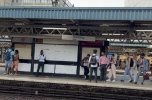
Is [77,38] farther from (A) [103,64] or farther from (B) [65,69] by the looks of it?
(A) [103,64]

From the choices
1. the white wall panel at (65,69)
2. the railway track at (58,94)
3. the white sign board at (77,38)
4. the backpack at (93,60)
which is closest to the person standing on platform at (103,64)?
the backpack at (93,60)

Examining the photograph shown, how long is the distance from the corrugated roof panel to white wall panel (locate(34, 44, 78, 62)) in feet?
8.24

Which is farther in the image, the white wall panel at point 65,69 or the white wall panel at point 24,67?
the white wall panel at point 24,67

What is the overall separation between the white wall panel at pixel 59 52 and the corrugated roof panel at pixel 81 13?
251 cm

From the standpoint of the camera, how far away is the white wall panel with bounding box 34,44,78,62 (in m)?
10.9

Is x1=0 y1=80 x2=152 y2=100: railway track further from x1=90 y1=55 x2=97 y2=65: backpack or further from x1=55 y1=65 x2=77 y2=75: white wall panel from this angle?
x1=55 y1=65 x2=77 y2=75: white wall panel

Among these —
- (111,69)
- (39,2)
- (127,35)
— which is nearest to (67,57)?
(111,69)

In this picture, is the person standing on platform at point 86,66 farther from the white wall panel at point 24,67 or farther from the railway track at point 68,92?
the white wall panel at point 24,67

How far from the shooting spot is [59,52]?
1107cm

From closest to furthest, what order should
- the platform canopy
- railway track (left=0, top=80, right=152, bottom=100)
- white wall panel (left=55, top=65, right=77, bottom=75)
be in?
the platform canopy < railway track (left=0, top=80, right=152, bottom=100) < white wall panel (left=55, top=65, right=77, bottom=75)

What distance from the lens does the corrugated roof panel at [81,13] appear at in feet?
27.1

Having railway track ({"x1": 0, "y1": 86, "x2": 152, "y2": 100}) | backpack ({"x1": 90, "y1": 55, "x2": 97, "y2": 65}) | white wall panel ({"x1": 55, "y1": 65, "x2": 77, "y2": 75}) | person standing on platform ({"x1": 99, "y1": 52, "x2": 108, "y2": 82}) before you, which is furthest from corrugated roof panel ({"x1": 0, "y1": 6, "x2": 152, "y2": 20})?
railway track ({"x1": 0, "y1": 86, "x2": 152, "y2": 100})

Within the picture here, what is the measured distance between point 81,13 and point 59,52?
3166 millimetres

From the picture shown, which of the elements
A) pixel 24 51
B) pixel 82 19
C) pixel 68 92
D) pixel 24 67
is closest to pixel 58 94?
pixel 68 92
